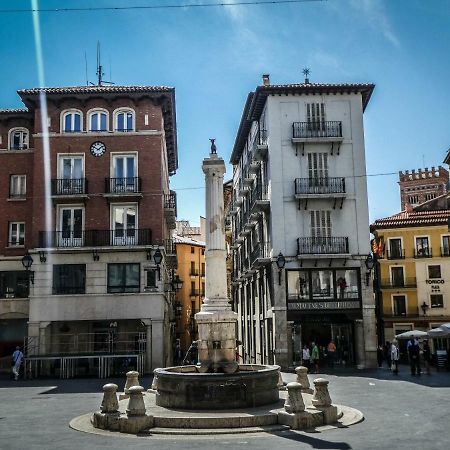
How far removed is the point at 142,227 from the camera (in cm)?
3628

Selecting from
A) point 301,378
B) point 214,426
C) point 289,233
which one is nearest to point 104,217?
point 289,233

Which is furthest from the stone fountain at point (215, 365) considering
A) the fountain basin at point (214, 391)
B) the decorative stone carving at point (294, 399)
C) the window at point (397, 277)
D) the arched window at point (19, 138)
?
the window at point (397, 277)

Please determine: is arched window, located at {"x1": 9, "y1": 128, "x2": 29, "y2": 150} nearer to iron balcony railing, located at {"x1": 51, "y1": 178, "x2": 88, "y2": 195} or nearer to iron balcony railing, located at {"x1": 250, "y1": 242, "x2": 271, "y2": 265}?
iron balcony railing, located at {"x1": 51, "y1": 178, "x2": 88, "y2": 195}

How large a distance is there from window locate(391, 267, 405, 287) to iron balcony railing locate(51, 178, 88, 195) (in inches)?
1170

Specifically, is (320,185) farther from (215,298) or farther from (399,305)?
(215,298)

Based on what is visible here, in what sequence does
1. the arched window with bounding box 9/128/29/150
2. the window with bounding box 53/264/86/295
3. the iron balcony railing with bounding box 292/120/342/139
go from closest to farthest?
1. the window with bounding box 53/264/86/295
2. the arched window with bounding box 9/128/29/150
3. the iron balcony railing with bounding box 292/120/342/139

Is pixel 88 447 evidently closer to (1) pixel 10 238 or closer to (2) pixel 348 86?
(1) pixel 10 238

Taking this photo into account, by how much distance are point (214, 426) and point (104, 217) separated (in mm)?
23790

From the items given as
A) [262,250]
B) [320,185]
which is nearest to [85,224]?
[262,250]

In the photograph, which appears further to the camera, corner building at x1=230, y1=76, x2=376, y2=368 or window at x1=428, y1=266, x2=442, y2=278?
window at x1=428, y1=266, x2=442, y2=278

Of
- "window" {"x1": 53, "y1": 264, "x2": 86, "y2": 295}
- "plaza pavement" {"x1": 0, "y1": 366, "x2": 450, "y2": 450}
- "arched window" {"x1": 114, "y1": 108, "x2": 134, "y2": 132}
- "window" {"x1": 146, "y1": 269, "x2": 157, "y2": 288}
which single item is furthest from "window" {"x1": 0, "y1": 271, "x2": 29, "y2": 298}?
"plaza pavement" {"x1": 0, "y1": 366, "x2": 450, "y2": 450}

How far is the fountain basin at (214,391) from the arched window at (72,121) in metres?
24.2

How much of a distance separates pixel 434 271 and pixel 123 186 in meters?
29.8

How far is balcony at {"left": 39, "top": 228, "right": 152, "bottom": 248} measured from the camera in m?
35.7
